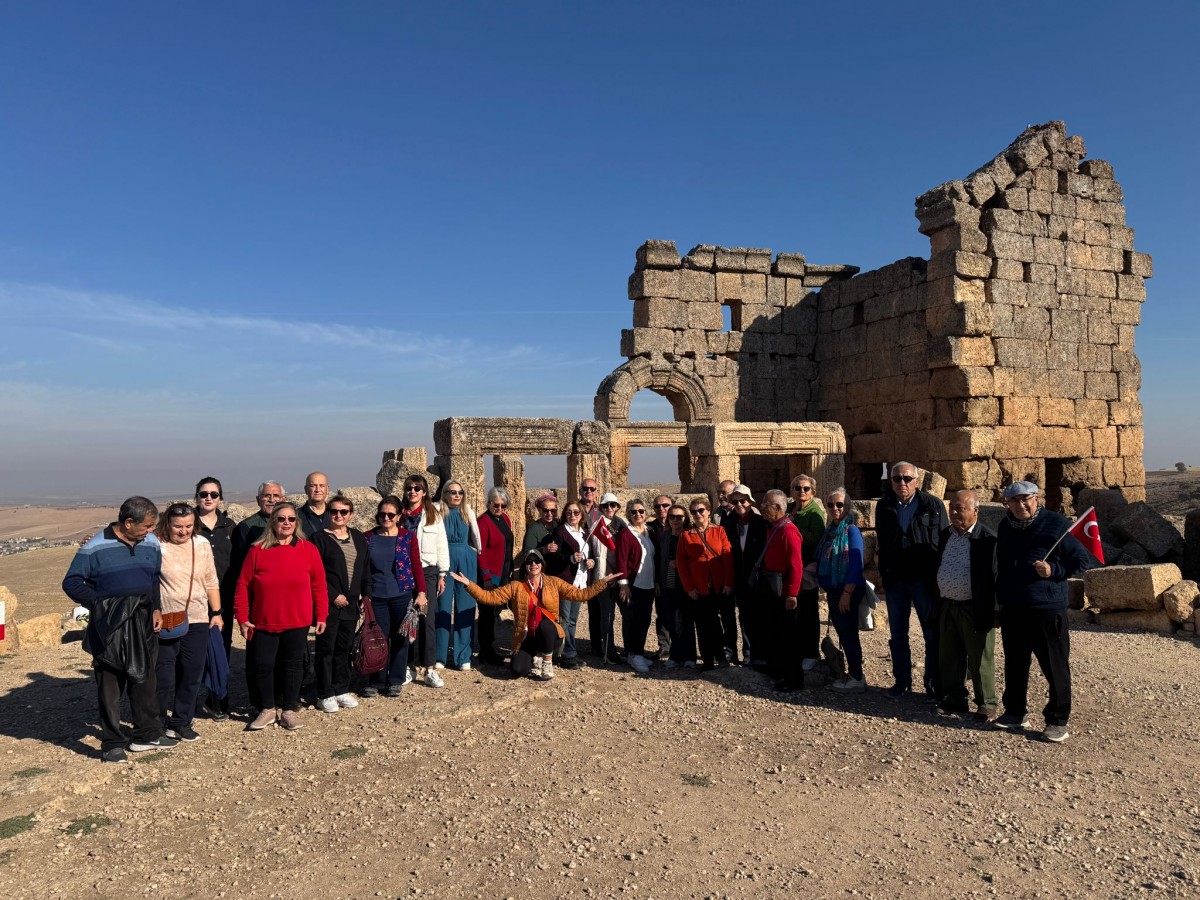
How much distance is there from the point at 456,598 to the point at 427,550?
63 cm

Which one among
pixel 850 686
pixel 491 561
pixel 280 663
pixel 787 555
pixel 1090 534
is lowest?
pixel 850 686

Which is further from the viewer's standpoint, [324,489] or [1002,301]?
[1002,301]

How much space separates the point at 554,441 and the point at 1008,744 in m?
5.96

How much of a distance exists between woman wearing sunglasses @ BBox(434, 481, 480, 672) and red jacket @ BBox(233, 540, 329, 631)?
61.6 inches

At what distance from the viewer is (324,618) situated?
5473mm

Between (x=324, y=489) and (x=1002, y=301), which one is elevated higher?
(x=1002, y=301)

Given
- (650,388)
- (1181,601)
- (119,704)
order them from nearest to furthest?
(119,704) < (1181,601) < (650,388)

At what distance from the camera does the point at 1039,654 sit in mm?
5348

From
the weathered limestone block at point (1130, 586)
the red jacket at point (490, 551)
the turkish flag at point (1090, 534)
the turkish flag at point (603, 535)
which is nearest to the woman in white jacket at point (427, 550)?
the red jacket at point (490, 551)

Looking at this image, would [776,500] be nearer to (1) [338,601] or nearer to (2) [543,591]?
(2) [543,591]

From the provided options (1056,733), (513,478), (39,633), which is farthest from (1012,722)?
(39,633)

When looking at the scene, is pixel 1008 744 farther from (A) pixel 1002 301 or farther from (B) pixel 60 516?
(B) pixel 60 516

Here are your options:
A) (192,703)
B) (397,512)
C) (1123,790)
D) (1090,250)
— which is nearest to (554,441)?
(397,512)

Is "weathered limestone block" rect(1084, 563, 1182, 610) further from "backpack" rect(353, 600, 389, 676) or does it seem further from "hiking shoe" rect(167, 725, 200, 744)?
"hiking shoe" rect(167, 725, 200, 744)
